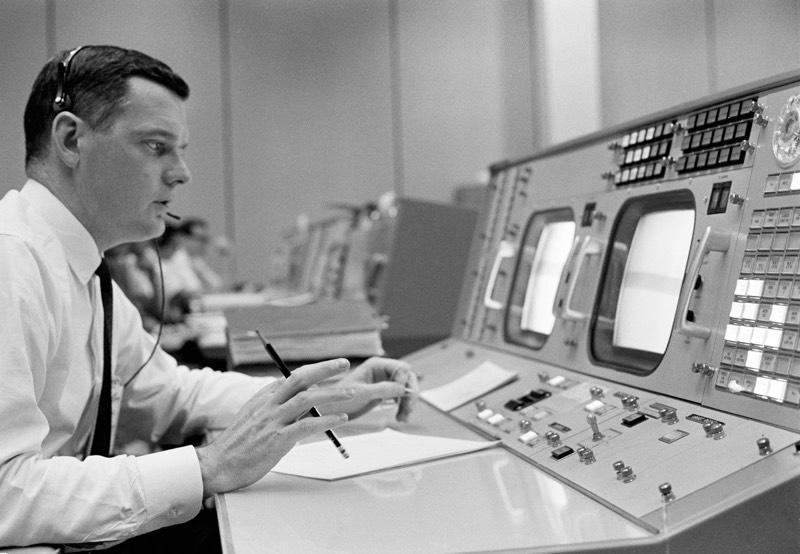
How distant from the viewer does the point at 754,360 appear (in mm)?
881

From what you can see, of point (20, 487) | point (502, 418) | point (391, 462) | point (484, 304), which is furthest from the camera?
point (484, 304)

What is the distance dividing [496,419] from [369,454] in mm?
214

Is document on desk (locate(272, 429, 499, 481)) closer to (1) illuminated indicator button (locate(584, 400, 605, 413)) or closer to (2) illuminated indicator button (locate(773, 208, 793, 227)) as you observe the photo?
(1) illuminated indicator button (locate(584, 400, 605, 413))

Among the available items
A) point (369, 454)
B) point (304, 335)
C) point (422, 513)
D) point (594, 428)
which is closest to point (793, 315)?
point (594, 428)

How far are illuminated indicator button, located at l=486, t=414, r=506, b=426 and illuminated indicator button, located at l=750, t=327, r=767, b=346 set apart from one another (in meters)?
0.39

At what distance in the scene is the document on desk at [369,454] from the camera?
3.25 ft

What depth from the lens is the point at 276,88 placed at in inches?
277

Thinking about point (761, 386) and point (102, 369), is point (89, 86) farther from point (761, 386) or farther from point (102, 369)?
point (761, 386)

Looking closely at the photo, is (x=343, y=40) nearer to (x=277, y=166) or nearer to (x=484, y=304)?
(x=277, y=166)

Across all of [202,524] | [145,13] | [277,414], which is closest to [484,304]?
[202,524]

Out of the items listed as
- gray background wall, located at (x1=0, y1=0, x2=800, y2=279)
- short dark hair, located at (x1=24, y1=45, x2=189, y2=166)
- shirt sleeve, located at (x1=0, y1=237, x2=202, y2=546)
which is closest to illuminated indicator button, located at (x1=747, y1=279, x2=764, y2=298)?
shirt sleeve, located at (x1=0, y1=237, x2=202, y2=546)

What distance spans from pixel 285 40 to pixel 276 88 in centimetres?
45

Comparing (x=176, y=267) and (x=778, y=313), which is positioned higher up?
(x=778, y=313)

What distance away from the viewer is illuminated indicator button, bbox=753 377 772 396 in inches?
33.4
